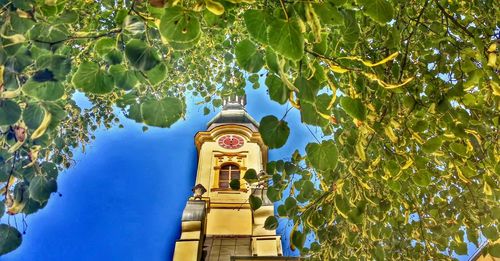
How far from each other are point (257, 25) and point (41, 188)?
1.18 m

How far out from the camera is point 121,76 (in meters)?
1.45

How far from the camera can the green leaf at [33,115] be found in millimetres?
1352

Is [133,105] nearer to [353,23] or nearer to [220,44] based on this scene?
[353,23]

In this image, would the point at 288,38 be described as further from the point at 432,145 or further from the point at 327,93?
the point at 432,145

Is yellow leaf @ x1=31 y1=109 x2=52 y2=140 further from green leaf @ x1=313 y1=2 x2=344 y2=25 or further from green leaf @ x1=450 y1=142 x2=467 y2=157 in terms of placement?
green leaf @ x1=450 y1=142 x2=467 y2=157

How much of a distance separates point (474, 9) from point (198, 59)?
3.63m

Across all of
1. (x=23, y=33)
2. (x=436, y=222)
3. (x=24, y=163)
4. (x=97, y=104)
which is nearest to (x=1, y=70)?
(x=23, y=33)

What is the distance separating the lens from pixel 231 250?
31.6 feet

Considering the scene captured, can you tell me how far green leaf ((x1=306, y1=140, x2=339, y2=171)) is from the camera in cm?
185

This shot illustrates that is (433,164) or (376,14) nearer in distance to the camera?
(376,14)

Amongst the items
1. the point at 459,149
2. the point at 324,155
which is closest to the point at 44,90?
the point at 324,155

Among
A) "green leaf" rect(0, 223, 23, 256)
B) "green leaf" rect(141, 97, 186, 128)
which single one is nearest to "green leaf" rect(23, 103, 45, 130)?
"green leaf" rect(141, 97, 186, 128)

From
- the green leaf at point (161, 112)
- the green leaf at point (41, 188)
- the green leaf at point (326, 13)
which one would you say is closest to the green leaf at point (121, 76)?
the green leaf at point (161, 112)

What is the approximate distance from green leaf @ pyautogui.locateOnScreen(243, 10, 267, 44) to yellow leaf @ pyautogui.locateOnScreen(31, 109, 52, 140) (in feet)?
2.74
